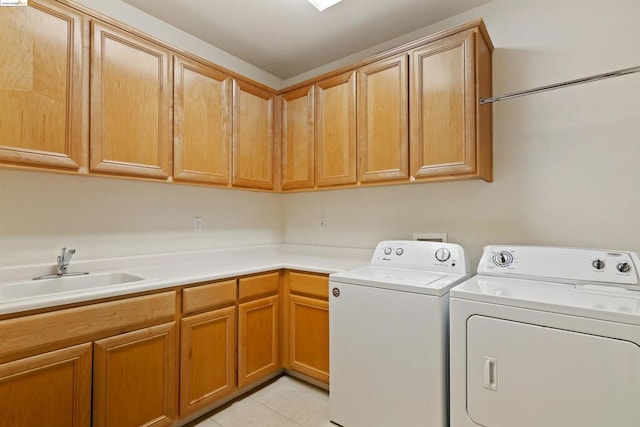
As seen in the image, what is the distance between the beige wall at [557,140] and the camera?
63.9 inches

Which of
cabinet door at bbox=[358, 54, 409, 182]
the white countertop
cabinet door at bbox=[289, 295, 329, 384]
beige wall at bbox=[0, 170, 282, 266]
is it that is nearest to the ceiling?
cabinet door at bbox=[358, 54, 409, 182]

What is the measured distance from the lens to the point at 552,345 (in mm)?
1195

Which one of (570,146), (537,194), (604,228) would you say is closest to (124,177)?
(537,194)

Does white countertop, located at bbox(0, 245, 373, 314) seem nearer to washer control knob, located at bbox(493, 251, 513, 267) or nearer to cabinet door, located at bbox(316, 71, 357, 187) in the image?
cabinet door, located at bbox(316, 71, 357, 187)

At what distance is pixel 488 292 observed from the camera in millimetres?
1388

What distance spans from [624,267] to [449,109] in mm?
1134

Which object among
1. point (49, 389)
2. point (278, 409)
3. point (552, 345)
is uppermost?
point (552, 345)

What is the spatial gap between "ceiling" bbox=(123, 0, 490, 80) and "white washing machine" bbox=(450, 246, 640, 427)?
1.74 m

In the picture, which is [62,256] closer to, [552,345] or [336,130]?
[336,130]

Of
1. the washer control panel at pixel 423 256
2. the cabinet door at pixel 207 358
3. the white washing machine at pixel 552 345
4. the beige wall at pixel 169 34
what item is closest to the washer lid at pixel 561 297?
the white washing machine at pixel 552 345

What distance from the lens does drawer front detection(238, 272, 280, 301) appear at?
2.03 m

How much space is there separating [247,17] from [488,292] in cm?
223

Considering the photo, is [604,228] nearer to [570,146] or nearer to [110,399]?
[570,146]

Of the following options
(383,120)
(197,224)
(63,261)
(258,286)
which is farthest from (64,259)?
(383,120)
